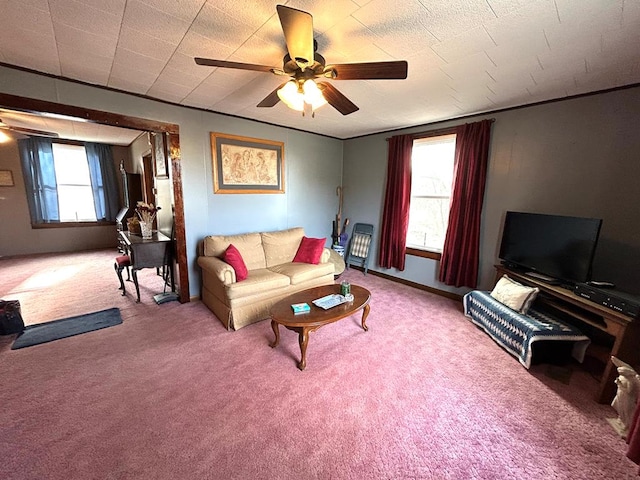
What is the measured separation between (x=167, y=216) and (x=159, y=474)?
123 inches

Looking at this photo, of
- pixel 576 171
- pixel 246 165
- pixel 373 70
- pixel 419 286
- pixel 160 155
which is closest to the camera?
pixel 373 70

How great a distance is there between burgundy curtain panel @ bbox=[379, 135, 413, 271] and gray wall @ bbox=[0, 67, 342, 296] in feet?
3.97

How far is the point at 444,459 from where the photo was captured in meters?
1.41

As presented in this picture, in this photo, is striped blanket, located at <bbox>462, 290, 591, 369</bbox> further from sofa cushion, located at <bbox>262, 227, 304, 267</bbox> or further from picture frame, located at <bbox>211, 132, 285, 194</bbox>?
picture frame, located at <bbox>211, 132, 285, 194</bbox>

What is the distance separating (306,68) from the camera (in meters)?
1.68

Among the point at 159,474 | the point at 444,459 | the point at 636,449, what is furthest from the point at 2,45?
the point at 636,449

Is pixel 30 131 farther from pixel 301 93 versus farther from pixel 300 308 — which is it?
pixel 300 308

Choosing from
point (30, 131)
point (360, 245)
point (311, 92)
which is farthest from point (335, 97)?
point (30, 131)

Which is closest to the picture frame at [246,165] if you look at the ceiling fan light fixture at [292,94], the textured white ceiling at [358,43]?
the textured white ceiling at [358,43]

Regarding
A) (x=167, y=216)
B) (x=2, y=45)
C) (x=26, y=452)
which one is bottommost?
(x=26, y=452)

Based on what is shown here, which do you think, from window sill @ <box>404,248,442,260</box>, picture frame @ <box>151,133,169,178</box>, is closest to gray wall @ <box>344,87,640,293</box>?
window sill @ <box>404,248,442,260</box>

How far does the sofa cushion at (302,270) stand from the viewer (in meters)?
3.15

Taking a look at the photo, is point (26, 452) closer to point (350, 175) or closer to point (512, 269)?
point (512, 269)

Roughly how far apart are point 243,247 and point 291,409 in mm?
2117
